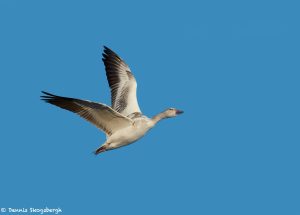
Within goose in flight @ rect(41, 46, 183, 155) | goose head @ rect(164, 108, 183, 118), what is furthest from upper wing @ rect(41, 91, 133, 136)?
goose head @ rect(164, 108, 183, 118)

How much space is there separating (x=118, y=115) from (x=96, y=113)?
0.55m

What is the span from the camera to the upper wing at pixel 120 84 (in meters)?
18.5

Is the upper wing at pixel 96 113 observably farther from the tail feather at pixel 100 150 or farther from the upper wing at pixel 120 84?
the upper wing at pixel 120 84

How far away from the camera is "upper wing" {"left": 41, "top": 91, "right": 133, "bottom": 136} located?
51.6ft

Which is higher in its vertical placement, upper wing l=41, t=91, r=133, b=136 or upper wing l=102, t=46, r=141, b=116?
upper wing l=102, t=46, r=141, b=116

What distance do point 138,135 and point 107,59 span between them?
13.5 feet

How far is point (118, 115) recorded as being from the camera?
16109 millimetres

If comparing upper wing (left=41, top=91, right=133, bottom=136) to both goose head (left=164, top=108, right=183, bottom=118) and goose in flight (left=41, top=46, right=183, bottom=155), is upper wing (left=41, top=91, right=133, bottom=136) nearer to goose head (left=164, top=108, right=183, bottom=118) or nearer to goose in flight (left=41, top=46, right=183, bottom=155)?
goose in flight (left=41, top=46, right=183, bottom=155)

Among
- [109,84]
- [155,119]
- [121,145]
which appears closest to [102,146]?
[121,145]

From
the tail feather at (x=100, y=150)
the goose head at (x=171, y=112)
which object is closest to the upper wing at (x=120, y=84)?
the goose head at (x=171, y=112)

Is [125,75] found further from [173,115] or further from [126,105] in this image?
[173,115]

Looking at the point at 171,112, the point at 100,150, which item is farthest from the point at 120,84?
the point at 100,150

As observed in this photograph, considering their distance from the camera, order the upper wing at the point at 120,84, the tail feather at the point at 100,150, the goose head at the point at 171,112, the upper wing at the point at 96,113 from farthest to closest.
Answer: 1. the upper wing at the point at 120,84
2. the goose head at the point at 171,112
3. the tail feather at the point at 100,150
4. the upper wing at the point at 96,113

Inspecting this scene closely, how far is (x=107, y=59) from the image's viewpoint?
20.0m
